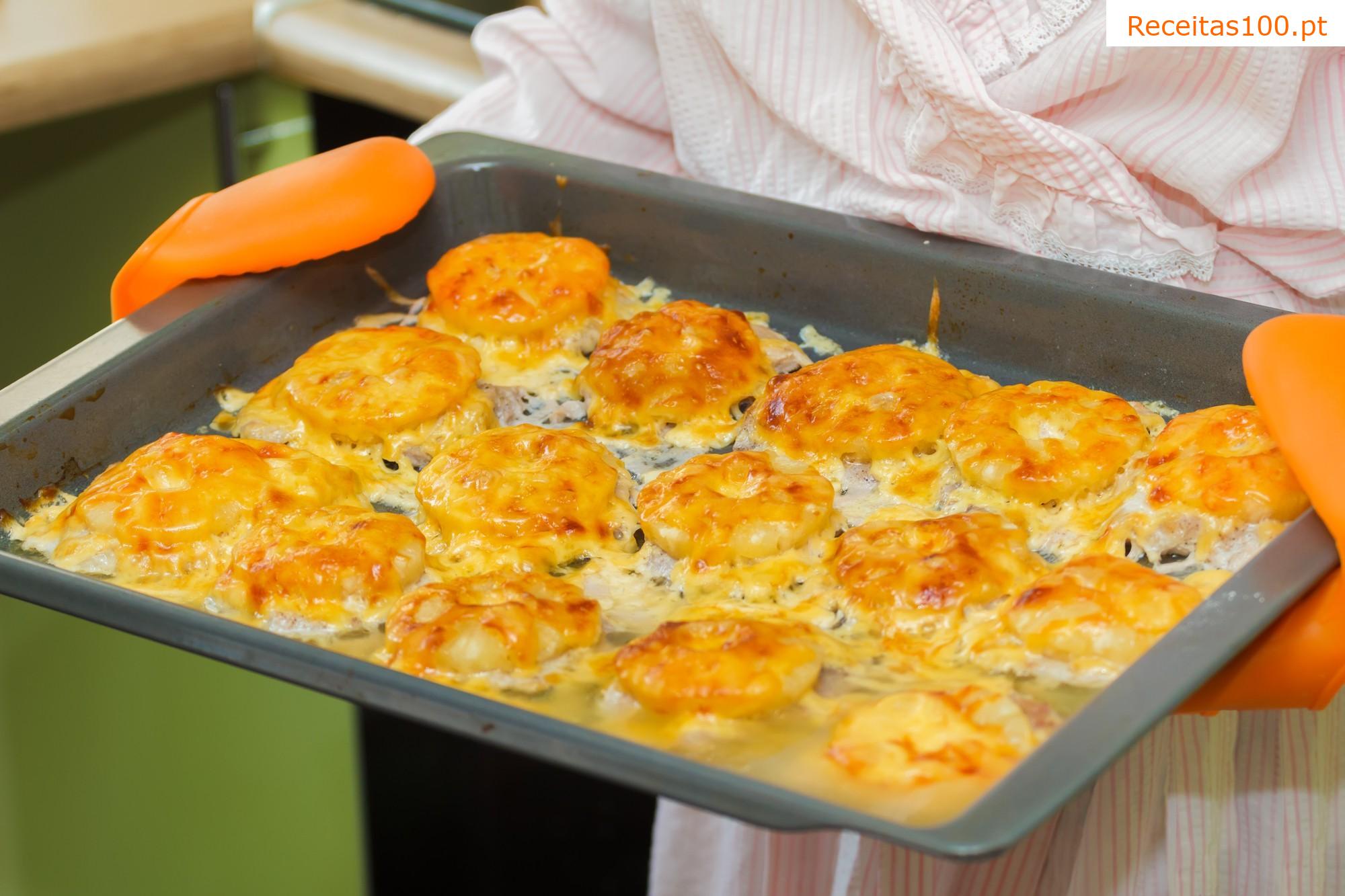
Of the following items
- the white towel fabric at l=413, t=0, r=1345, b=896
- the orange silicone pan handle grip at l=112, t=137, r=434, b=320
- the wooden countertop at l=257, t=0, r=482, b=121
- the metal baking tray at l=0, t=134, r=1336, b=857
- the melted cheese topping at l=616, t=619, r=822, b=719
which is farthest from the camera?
the wooden countertop at l=257, t=0, r=482, b=121

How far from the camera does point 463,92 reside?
1.72 metres

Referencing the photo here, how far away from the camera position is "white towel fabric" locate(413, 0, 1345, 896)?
1.01 metres

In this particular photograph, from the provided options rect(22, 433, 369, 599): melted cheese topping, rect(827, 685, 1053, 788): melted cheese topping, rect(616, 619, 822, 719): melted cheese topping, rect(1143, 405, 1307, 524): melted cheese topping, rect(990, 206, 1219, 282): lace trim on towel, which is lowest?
rect(22, 433, 369, 599): melted cheese topping

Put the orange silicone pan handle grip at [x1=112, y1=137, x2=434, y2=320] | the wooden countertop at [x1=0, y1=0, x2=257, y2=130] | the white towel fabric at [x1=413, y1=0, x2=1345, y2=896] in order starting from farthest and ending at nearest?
the wooden countertop at [x1=0, y1=0, x2=257, y2=130], the orange silicone pan handle grip at [x1=112, y1=137, x2=434, y2=320], the white towel fabric at [x1=413, y1=0, x2=1345, y2=896]

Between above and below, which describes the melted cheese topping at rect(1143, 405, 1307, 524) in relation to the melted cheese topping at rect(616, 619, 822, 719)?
above

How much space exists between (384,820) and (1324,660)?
154cm

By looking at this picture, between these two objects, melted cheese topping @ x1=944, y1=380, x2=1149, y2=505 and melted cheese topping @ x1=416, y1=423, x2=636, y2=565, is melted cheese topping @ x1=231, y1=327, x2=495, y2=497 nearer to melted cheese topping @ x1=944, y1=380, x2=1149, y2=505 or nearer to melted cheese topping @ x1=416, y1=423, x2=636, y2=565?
melted cheese topping @ x1=416, y1=423, x2=636, y2=565

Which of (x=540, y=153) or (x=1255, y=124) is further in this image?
(x=540, y=153)

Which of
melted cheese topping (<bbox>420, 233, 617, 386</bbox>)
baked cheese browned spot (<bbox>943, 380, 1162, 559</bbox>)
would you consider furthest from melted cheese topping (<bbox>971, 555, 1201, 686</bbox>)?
melted cheese topping (<bbox>420, 233, 617, 386</bbox>)

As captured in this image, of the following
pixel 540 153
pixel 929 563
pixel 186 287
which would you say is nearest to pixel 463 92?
pixel 540 153

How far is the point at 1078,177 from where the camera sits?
109 centimetres

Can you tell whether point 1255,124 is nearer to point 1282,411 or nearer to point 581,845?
point 1282,411

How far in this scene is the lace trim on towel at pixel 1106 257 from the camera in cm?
110

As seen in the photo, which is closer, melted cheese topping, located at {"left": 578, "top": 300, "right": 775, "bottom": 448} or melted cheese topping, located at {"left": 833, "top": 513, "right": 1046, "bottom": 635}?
melted cheese topping, located at {"left": 833, "top": 513, "right": 1046, "bottom": 635}
